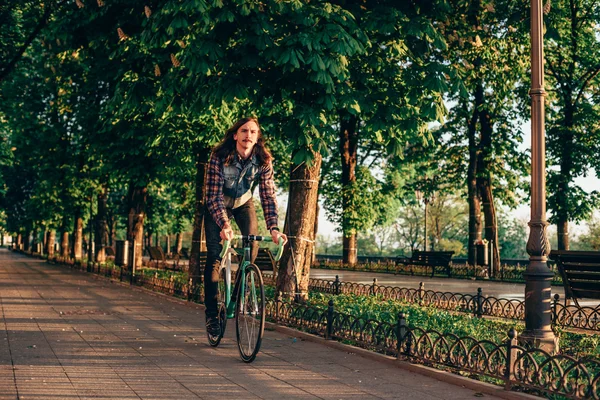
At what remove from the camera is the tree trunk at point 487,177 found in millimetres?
29014

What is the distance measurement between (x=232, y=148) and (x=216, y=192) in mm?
532

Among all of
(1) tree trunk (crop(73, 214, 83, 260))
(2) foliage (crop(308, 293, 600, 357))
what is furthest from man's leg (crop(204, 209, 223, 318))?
(1) tree trunk (crop(73, 214, 83, 260))

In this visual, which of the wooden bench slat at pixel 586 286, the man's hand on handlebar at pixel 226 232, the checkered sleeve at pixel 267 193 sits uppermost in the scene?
the checkered sleeve at pixel 267 193

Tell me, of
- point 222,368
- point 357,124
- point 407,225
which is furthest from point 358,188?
point 407,225

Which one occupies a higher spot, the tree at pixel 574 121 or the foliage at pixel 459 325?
the tree at pixel 574 121

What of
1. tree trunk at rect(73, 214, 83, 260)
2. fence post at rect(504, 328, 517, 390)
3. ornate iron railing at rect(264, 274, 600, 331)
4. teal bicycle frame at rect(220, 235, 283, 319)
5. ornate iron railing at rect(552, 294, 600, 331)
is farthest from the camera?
tree trunk at rect(73, 214, 83, 260)

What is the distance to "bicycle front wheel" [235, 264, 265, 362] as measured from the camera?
713 cm

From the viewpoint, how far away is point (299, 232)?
39.7ft

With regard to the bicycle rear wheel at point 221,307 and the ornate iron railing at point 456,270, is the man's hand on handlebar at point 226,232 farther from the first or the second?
the ornate iron railing at point 456,270

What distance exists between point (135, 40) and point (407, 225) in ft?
246

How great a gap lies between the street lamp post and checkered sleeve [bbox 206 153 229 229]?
3284 millimetres

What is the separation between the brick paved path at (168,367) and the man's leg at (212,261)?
545 mm

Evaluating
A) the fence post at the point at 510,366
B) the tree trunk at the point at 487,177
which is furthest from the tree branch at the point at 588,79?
the fence post at the point at 510,366

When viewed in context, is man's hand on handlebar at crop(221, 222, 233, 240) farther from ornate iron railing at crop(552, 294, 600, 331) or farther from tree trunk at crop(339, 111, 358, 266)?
tree trunk at crop(339, 111, 358, 266)
